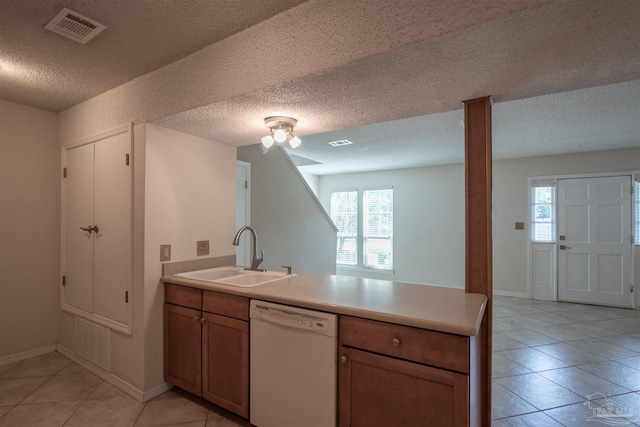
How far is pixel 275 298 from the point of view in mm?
1740

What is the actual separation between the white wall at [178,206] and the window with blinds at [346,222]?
4599mm

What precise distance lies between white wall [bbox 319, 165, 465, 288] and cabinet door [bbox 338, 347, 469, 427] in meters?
4.98

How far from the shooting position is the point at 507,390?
242 centimetres

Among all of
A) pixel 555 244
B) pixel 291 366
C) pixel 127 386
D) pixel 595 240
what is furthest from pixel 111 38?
pixel 595 240

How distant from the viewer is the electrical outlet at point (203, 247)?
8.38 feet

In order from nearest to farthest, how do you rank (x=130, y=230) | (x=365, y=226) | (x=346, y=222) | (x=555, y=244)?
(x=130, y=230) → (x=555, y=244) → (x=365, y=226) → (x=346, y=222)

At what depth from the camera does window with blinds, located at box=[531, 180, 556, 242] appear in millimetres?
5137

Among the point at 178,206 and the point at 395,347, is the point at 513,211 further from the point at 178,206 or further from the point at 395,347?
the point at 178,206

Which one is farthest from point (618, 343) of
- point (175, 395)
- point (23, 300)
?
point (23, 300)

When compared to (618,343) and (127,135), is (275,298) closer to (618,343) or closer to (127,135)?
(127,135)

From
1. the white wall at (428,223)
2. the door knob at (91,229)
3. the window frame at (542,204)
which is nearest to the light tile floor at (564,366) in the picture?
the window frame at (542,204)

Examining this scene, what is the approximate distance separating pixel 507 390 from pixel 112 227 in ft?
10.7

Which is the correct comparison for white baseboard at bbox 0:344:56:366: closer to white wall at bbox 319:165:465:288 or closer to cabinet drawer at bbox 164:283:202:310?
cabinet drawer at bbox 164:283:202:310

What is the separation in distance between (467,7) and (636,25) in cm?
63
